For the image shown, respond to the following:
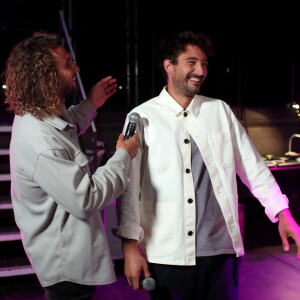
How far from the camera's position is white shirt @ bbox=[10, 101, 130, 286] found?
65.1 inches

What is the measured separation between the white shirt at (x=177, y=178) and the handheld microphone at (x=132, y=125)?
0.09 m

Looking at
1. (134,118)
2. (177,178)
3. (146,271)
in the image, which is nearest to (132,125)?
(134,118)

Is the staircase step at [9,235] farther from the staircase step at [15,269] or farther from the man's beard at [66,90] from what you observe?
the man's beard at [66,90]

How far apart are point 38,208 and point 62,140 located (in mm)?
300

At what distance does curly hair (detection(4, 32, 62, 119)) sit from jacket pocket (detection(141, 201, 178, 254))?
62 cm

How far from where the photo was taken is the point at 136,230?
178 cm

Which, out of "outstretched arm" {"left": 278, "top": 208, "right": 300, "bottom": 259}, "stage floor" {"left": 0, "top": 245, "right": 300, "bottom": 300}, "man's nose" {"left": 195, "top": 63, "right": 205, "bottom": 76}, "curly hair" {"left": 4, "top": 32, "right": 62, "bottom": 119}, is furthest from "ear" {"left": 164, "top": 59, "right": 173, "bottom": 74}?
"stage floor" {"left": 0, "top": 245, "right": 300, "bottom": 300}

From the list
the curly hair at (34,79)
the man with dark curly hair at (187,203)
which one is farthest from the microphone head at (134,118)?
the curly hair at (34,79)

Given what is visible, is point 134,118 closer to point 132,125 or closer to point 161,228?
point 132,125

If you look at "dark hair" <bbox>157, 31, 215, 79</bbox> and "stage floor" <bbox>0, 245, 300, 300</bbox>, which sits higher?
"dark hair" <bbox>157, 31, 215, 79</bbox>

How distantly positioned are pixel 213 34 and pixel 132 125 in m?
5.36

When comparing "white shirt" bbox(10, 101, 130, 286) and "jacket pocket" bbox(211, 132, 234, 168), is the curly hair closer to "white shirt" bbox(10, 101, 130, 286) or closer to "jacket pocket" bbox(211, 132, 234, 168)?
"white shirt" bbox(10, 101, 130, 286)

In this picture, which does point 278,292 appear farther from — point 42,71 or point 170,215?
point 42,71

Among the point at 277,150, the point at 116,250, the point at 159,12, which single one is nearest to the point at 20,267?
the point at 116,250
